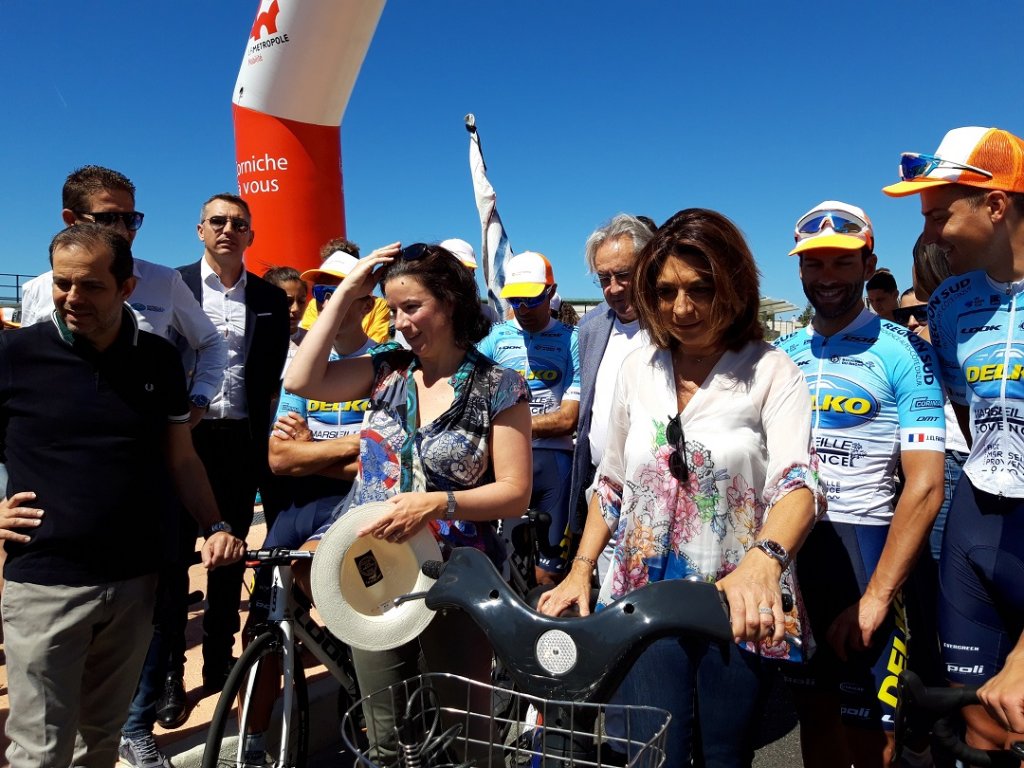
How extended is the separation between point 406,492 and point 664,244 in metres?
1.10

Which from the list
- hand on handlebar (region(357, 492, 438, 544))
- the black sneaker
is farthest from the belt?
hand on handlebar (region(357, 492, 438, 544))

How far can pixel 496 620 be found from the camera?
1.43 m

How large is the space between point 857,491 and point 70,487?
2.64m

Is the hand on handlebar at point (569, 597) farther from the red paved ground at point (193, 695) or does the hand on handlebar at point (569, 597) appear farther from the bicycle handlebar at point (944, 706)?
the red paved ground at point (193, 695)

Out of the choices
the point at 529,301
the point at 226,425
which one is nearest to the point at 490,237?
the point at 529,301

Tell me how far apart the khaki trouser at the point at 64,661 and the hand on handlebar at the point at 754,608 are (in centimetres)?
206

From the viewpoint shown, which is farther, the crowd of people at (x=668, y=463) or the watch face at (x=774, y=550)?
the crowd of people at (x=668, y=463)

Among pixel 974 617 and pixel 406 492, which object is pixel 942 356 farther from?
pixel 406 492

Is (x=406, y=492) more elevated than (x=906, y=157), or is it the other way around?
(x=906, y=157)

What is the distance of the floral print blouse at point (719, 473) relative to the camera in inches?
71.8

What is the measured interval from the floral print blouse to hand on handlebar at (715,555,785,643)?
343 mm

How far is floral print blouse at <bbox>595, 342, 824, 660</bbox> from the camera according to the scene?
182 centimetres

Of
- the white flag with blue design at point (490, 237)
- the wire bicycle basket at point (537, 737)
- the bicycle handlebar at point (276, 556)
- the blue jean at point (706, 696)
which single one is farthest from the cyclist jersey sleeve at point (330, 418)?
the white flag with blue design at point (490, 237)

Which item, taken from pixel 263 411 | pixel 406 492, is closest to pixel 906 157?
pixel 406 492
